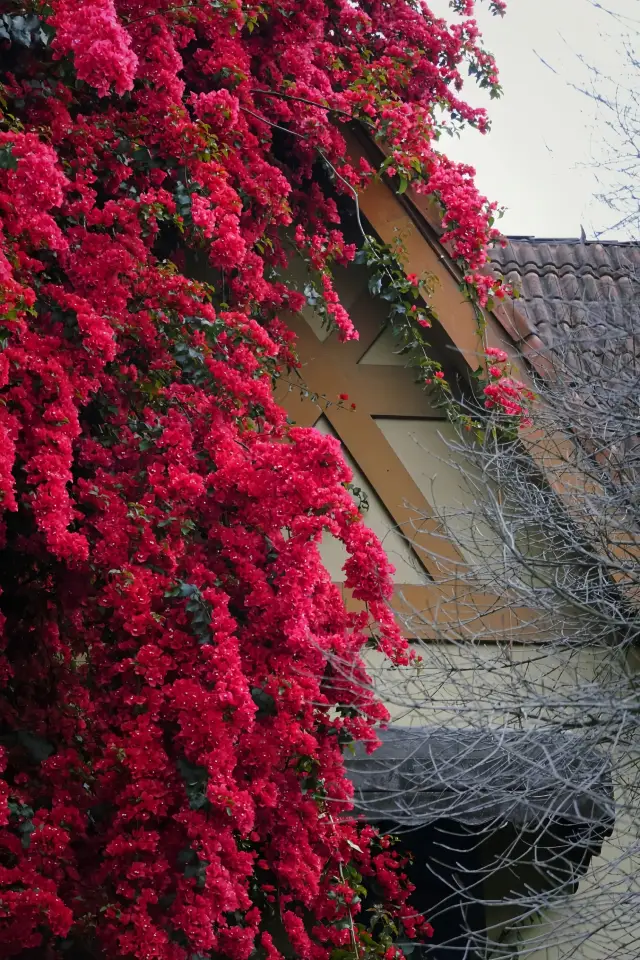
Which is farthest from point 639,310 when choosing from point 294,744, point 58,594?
point 58,594

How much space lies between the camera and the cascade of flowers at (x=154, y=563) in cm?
321

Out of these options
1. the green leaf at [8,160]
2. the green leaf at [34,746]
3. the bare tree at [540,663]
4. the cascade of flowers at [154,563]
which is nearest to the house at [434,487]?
the bare tree at [540,663]

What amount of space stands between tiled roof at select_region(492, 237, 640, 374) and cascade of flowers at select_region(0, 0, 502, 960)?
182 centimetres

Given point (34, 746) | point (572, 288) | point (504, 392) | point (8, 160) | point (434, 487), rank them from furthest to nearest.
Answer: point (572, 288) → point (434, 487) → point (504, 392) → point (34, 746) → point (8, 160)

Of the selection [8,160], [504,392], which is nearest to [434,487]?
[504,392]

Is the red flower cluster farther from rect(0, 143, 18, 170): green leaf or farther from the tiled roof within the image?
rect(0, 143, 18, 170): green leaf

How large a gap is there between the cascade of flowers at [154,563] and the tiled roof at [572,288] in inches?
71.7

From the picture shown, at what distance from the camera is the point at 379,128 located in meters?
5.16

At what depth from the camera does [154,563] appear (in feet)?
11.7

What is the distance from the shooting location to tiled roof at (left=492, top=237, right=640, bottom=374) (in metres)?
4.99

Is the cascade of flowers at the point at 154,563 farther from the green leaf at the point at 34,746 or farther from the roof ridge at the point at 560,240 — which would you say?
the roof ridge at the point at 560,240

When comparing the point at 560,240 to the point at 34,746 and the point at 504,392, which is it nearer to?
the point at 504,392

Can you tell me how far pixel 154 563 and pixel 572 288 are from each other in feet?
14.2

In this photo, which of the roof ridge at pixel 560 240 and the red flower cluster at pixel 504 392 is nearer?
the red flower cluster at pixel 504 392
